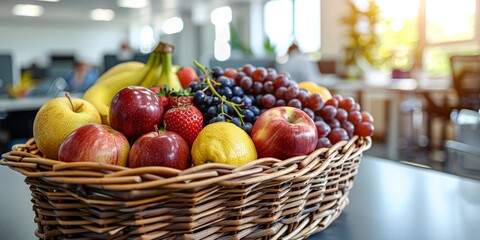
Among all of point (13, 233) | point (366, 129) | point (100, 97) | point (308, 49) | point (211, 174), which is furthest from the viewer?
point (308, 49)

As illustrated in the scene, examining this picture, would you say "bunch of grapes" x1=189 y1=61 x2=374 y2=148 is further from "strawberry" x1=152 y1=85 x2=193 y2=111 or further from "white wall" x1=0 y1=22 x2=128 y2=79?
"white wall" x1=0 y1=22 x2=128 y2=79

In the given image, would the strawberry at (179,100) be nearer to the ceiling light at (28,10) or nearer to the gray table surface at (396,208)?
the gray table surface at (396,208)

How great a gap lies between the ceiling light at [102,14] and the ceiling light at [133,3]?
2.77 ft

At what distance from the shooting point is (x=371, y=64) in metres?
4.63

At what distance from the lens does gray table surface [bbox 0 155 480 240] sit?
0.51m

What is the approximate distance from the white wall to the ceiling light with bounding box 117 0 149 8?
193cm

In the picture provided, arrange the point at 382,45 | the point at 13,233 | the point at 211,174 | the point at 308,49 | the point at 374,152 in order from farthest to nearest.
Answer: the point at 308,49
the point at 382,45
the point at 374,152
the point at 13,233
the point at 211,174

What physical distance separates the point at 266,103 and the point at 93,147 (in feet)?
0.91

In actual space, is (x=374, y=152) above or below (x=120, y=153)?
below

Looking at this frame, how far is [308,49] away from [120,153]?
23.9ft

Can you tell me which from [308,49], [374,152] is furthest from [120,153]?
[308,49]

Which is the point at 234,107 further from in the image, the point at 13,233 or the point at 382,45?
the point at 382,45

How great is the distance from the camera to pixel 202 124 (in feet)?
1.80

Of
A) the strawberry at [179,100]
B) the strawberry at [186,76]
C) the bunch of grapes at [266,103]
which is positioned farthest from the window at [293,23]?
the strawberry at [179,100]
